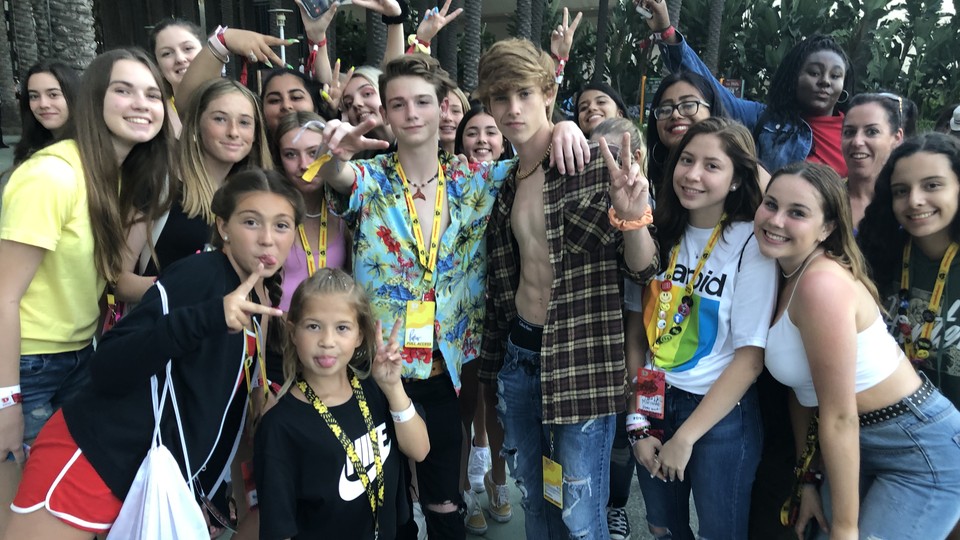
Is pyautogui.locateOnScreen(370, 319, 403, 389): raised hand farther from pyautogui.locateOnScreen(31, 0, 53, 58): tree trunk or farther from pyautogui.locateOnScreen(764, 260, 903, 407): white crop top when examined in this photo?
pyautogui.locateOnScreen(31, 0, 53, 58): tree trunk

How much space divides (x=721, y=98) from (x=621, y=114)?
78 centimetres

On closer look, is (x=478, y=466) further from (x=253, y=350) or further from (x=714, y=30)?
(x=714, y=30)

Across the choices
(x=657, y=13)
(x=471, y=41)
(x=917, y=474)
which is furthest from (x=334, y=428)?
(x=471, y=41)

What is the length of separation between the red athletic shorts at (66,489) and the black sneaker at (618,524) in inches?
96.2

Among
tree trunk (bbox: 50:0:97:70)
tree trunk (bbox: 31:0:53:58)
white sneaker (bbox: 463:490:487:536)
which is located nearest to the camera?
white sneaker (bbox: 463:490:487:536)

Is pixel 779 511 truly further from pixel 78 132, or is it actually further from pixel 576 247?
pixel 78 132

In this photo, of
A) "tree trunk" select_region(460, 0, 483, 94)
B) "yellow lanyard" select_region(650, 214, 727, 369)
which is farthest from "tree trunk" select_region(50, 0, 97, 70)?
"tree trunk" select_region(460, 0, 483, 94)

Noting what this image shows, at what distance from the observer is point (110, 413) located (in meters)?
1.94

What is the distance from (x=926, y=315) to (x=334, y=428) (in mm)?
2311

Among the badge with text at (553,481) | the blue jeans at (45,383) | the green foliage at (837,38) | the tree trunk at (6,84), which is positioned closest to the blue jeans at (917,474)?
the badge with text at (553,481)

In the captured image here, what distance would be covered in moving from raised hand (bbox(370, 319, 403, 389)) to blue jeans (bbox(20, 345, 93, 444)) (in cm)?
110

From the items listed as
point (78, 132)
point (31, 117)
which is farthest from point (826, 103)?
point (31, 117)

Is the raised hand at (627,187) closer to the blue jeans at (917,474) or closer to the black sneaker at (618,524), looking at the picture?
the blue jeans at (917,474)

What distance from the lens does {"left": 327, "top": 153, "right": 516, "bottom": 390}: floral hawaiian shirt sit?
2639 millimetres
